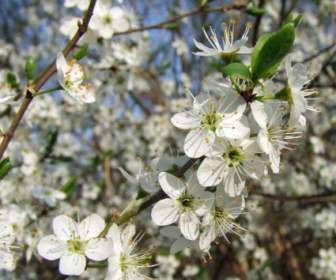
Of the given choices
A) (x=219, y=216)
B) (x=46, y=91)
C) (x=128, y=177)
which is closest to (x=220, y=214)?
(x=219, y=216)

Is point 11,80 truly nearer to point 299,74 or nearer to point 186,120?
point 186,120

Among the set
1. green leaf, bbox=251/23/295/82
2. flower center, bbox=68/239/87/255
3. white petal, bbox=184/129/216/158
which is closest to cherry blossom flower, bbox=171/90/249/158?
white petal, bbox=184/129/216/158

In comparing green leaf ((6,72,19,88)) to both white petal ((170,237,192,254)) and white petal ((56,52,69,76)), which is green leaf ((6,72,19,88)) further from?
white petal ((170,237,192,254))

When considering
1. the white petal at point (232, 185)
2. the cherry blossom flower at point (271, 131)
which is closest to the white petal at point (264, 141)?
the cherry blossom flower at point (271, 131)

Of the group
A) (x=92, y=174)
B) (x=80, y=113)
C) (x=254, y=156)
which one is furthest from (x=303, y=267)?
(x=254, y=156)

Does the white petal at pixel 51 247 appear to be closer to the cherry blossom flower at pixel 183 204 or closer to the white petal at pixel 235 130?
the cherry blossom flower at pixel 183 204

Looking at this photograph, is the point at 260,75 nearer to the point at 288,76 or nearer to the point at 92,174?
the point at 288,76
